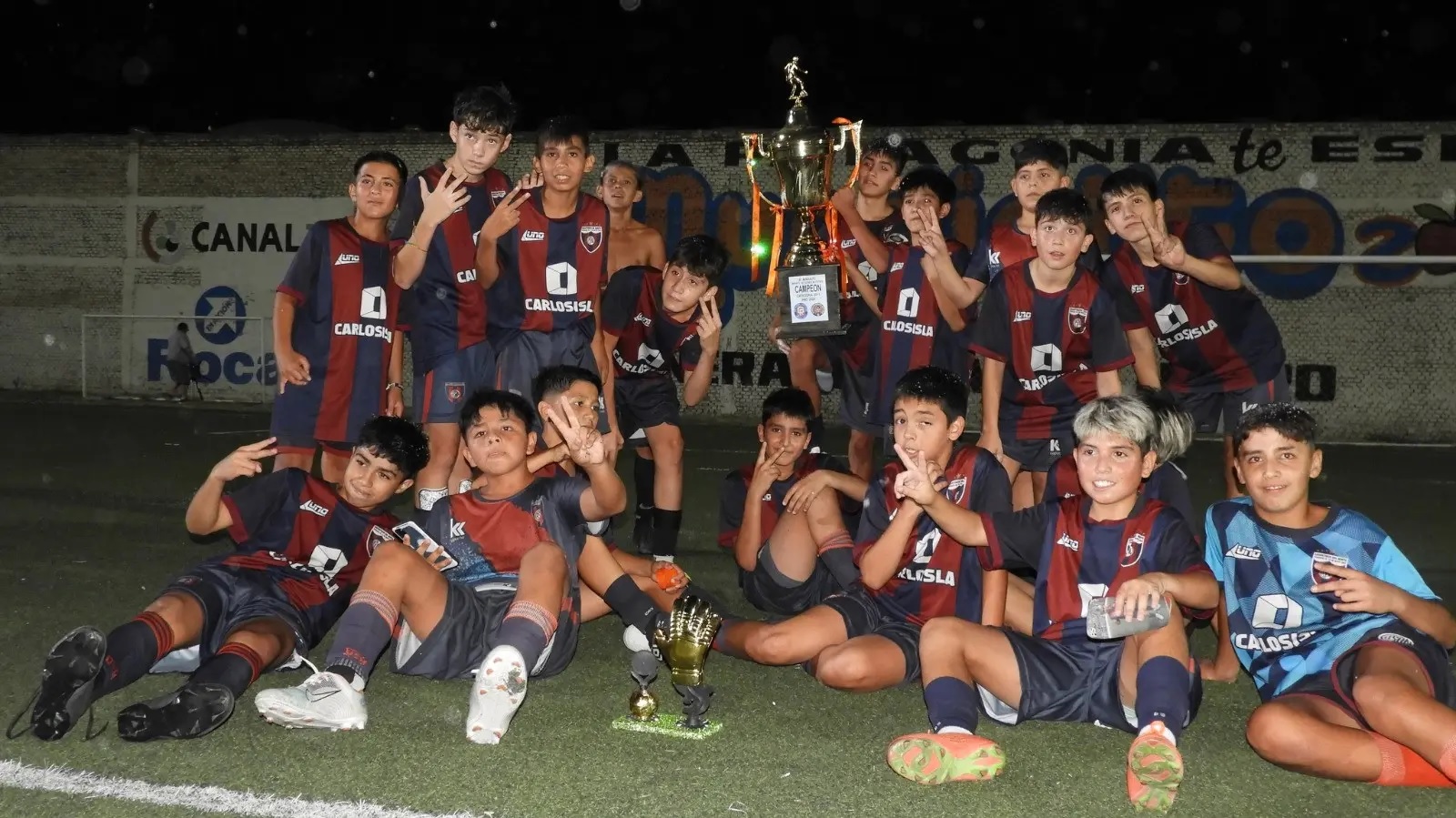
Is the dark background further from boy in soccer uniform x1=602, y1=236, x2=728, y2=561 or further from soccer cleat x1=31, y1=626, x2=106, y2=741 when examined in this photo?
soccer cleat x1=31, y1=626, x2=106, y2=741

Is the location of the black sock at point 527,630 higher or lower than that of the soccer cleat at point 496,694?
higher

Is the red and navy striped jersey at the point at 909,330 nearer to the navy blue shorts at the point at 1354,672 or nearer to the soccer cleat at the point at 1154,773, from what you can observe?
the navy blue shorts at the point at 1354,672

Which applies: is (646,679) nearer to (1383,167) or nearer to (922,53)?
(1383,167)

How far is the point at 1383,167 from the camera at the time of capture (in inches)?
498

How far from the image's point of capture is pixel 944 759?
3.25 metres

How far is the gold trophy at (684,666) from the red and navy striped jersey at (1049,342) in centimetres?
200

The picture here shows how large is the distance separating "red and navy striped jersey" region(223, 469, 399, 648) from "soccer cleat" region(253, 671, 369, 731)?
2.23 feet

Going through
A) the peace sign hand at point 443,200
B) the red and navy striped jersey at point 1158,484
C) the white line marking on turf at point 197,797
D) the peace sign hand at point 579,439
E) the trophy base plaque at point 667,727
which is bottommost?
the white line marking on turf at point 197,797

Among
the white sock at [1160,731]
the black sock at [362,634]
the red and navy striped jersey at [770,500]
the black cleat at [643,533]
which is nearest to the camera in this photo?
the white sock at [1160,731]

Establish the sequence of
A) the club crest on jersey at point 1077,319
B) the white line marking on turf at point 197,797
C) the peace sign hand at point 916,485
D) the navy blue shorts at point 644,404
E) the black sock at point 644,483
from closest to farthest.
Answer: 1. the white line marking on turf at point 197,797
2. the peace sign hand at point 916,485
3. the club crest on jersey at point 1077,319
4. the navy blue shorts at point 644,404
5. the black sock at point 644,483

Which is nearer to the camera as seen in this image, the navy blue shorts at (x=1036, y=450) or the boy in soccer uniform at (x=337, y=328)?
the navy blue shorts at (x=1036, y=450)

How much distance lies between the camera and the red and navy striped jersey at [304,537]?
4.19 m

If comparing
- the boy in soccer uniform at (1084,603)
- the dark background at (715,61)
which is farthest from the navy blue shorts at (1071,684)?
the dark background at (715,61)

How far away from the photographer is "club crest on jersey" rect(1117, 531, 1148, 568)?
3705mm
